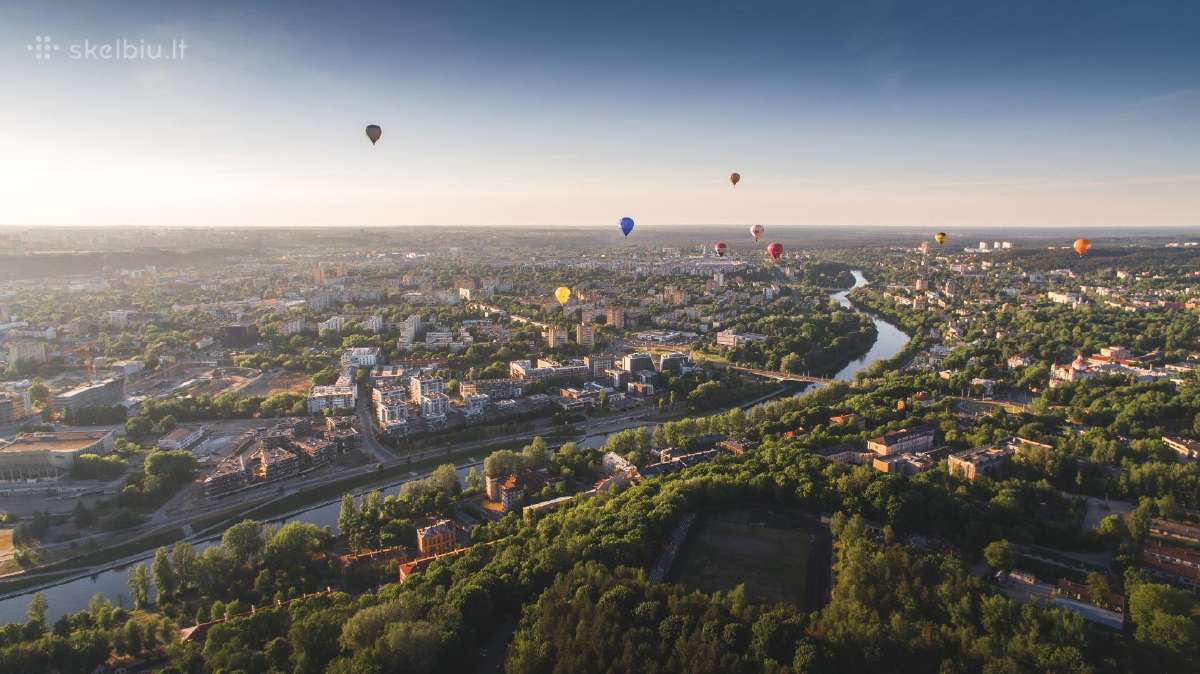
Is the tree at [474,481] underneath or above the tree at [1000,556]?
underneath

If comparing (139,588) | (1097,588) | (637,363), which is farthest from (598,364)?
(1097,588)

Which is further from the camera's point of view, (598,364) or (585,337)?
(585,337)

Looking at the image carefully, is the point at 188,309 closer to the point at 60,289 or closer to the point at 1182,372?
the point at 60,289

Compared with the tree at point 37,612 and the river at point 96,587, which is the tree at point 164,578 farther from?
the tree at point 37,612

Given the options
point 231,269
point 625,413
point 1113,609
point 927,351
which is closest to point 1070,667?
point 1113,609

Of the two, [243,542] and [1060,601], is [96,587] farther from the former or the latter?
[1060,601]

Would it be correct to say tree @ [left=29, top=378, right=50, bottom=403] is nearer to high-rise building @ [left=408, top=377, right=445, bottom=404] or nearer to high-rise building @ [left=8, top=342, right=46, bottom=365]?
high-rise building @ [left=8, top=342, right=46, bottom=365]

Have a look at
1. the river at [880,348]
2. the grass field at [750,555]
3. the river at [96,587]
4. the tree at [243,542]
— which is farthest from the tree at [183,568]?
the river at [880,348]
